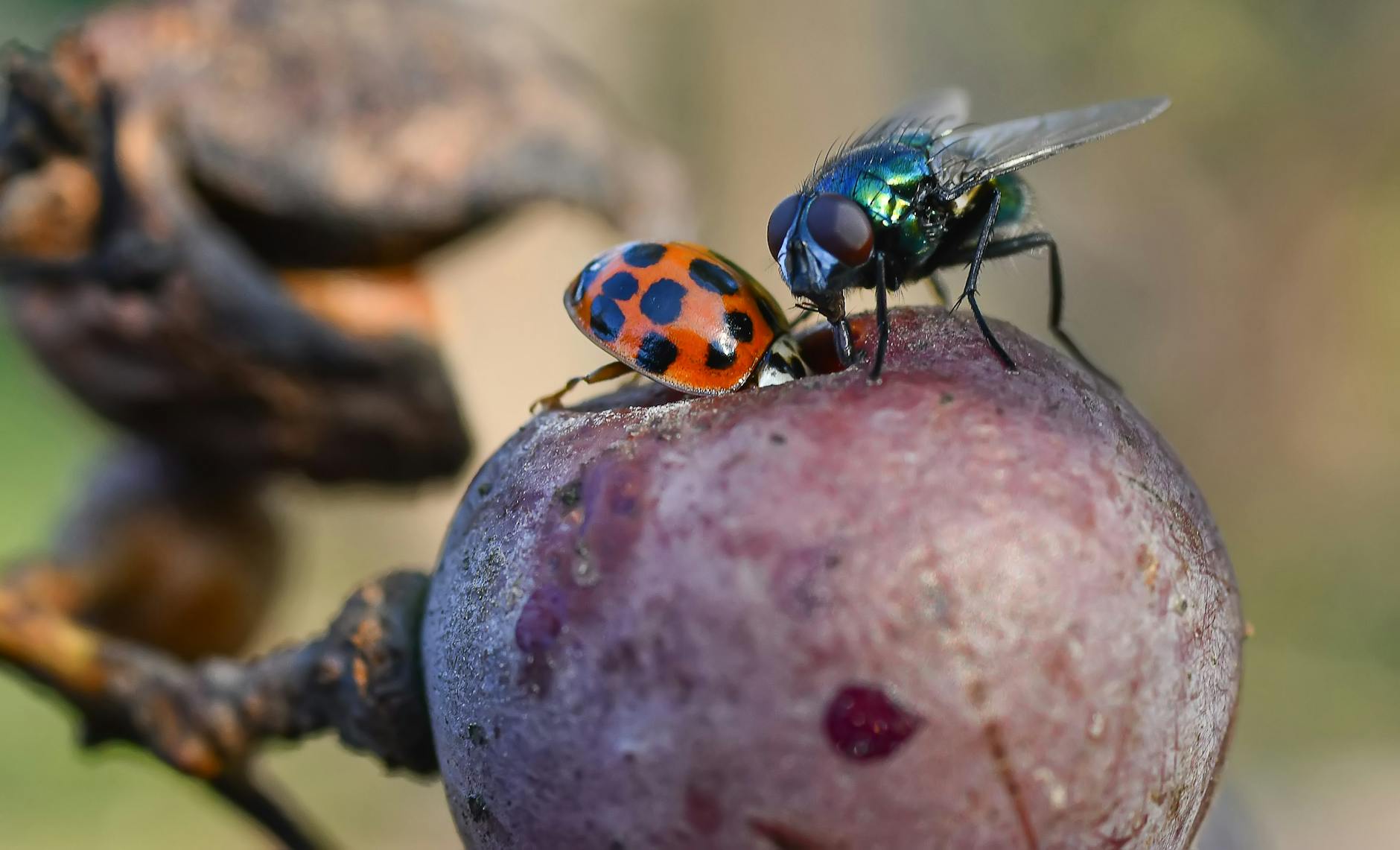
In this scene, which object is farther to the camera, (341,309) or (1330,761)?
(1330,761)

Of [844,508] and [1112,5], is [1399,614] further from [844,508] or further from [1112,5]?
[844,508]

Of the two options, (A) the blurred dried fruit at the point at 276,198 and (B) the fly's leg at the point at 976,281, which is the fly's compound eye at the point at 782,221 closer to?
(B) the fly's leg at the point at 976,281

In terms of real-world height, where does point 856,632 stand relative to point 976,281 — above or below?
below

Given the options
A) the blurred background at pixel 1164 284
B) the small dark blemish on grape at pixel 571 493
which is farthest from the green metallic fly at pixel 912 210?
the blurred background at pixel 1164 284

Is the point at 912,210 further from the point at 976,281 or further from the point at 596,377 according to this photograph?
the point at 596,377

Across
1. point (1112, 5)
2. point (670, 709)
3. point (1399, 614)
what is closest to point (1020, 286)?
point (1112, 5)

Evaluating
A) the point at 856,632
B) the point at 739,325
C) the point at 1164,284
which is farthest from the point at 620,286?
the point at 1164,284
